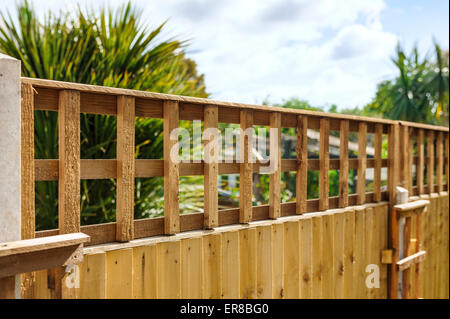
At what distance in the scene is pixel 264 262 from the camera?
229 centimetres

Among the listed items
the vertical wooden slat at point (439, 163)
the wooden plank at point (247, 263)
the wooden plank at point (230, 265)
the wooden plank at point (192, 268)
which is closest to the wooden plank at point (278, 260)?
the wooden plank at point (247, 263)

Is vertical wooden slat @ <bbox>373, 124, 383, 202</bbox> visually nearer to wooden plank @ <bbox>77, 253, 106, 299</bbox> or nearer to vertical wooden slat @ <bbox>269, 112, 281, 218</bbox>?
vertical wooden slat @ <bbox>269, 112, 281, 218</bbox>

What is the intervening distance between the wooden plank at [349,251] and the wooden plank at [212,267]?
1207mm

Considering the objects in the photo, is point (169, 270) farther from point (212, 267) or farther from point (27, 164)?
point (27, 164)

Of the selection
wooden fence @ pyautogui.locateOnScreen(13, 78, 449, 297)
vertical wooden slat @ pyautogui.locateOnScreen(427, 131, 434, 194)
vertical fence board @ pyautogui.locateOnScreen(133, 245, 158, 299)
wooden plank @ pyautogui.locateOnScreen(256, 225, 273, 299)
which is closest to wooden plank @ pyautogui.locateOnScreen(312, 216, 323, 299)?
wooden fence @ pyautogui.locateOnScreen(13, 78, 449, 297)

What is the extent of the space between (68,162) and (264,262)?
1235 mm

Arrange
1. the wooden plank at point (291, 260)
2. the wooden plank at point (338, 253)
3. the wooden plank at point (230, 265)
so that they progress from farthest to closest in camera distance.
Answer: the wooden plank at point (338, 253) < the wooden plank at point (291, 260) < the wooden plank at point (230, 265)

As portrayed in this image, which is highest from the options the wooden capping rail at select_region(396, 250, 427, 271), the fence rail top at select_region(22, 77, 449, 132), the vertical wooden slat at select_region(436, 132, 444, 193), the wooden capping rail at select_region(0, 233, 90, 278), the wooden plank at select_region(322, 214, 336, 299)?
the fence rail top at select_region(22, 77, 449, 132)

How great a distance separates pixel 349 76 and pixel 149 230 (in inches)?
2726

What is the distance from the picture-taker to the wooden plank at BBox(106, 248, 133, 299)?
1.67 meters

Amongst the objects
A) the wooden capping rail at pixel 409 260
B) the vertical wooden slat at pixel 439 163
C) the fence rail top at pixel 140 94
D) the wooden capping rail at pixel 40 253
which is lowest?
the wooden capping rail at pixel 409 260

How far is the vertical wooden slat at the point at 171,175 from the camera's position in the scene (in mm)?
1827

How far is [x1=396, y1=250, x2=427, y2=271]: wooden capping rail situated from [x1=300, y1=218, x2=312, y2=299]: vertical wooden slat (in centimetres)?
112

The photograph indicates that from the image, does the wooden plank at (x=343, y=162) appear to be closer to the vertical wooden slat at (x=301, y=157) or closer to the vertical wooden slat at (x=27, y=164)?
the vertical wooden slat at (x=301, y=157)
